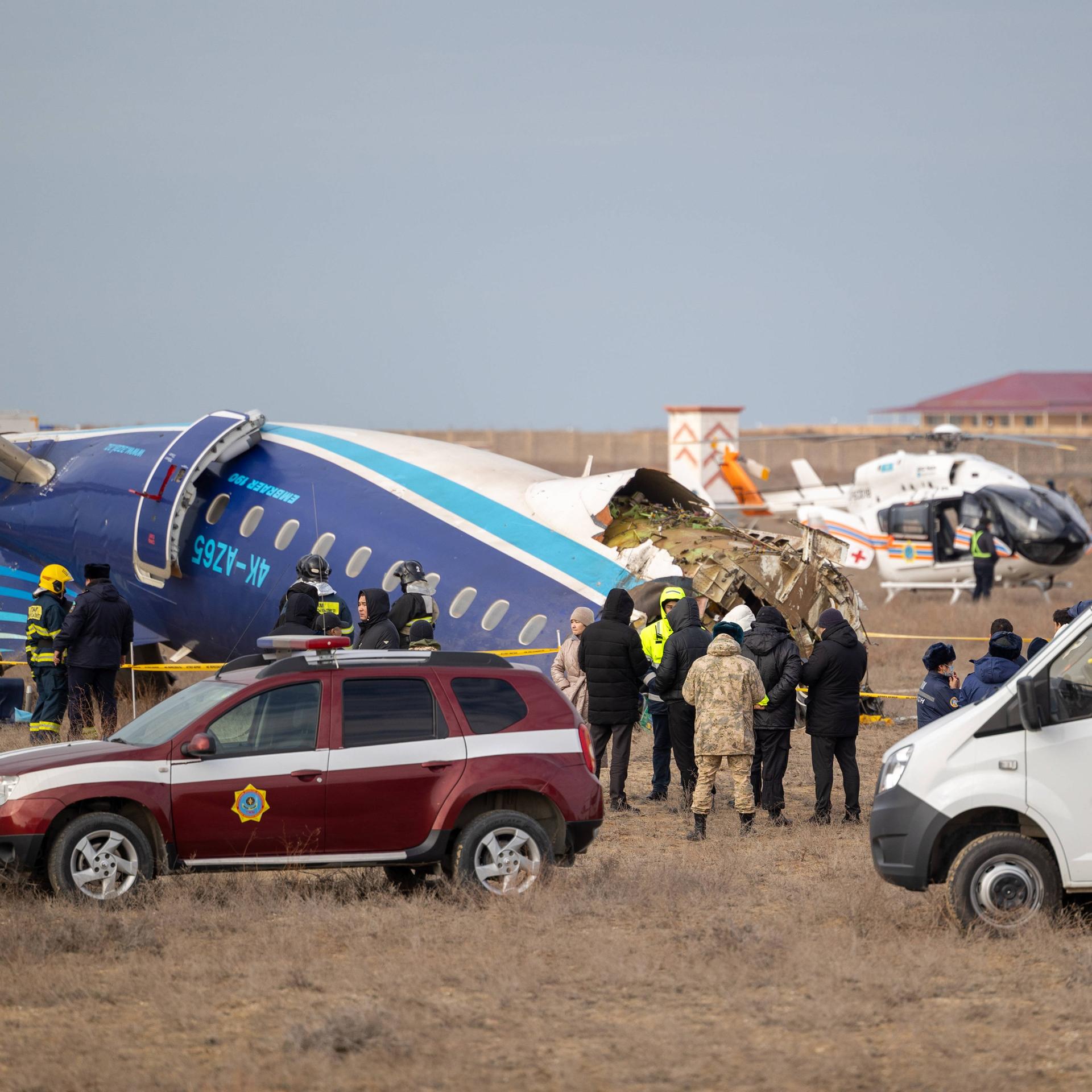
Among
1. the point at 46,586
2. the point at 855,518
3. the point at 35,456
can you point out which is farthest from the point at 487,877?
the point at 855,518

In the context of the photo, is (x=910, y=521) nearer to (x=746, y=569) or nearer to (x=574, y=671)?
(x=746, y=569)

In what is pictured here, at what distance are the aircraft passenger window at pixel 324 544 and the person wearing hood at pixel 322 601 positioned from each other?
142 centimetres

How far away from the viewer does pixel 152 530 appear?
19.8m

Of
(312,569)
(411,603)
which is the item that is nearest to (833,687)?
(411,603)

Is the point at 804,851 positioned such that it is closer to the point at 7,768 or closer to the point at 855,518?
the point at 7,768

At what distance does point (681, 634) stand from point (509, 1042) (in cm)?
706

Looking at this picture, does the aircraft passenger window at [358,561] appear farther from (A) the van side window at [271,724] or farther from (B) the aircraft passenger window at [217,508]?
(A) the van side window at [271,724]

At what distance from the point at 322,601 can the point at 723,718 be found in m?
5.45

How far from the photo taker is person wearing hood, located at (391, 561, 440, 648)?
15.9m

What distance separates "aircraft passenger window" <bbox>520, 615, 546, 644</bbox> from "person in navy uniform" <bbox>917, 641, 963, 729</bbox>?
5.26 metres

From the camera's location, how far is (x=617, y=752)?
1435 cm

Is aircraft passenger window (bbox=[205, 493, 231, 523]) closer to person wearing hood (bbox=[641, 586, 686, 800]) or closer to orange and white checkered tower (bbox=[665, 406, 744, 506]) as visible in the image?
person wearing hood (bbox=[641, 586, 686, 800])

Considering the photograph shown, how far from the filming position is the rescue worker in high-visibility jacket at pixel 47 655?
16.4 meters

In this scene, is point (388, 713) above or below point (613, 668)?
below
